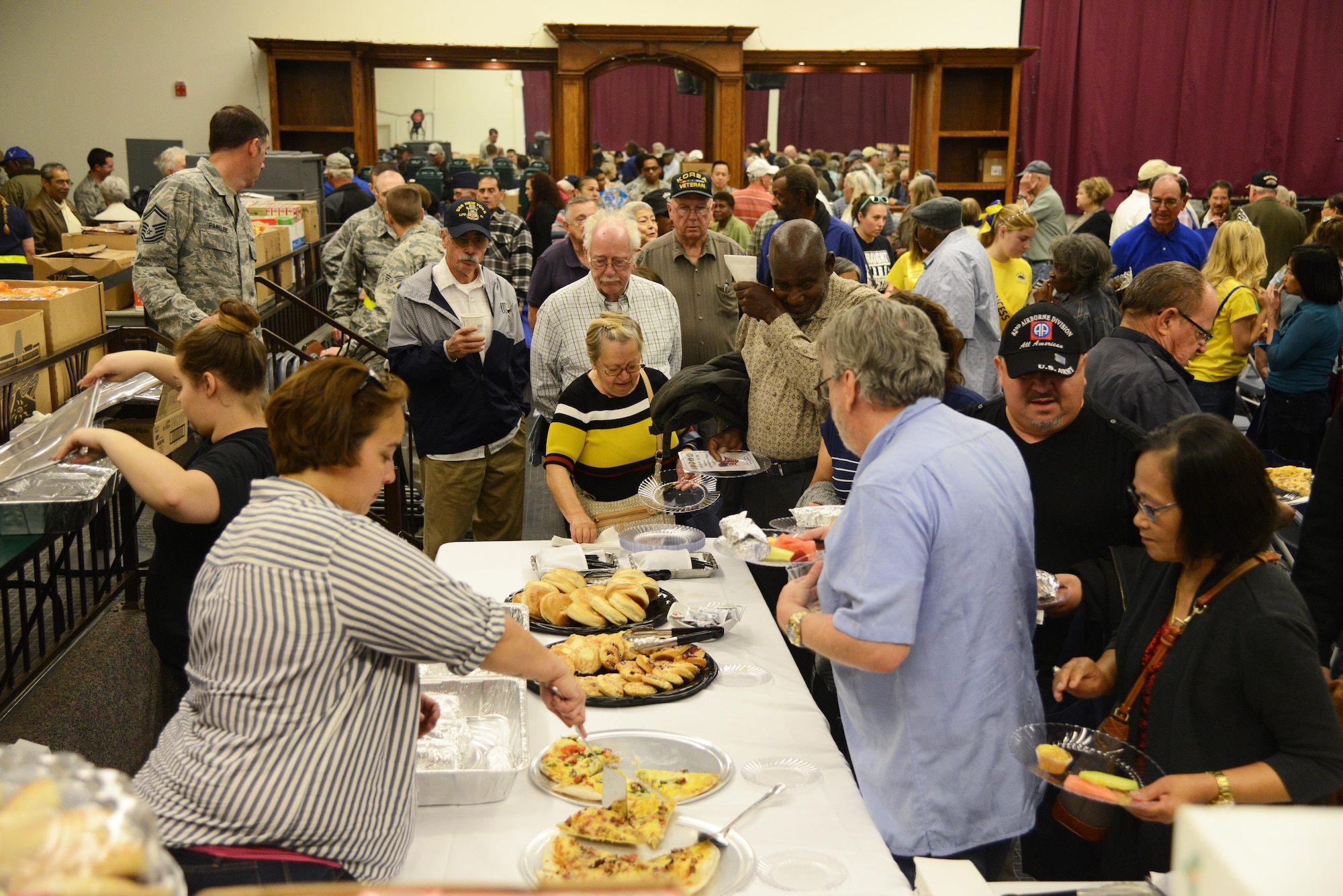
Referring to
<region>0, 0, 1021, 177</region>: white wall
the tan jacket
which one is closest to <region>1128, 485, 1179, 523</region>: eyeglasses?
the tan jacket

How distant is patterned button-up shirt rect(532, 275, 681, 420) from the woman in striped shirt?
2.46 metres

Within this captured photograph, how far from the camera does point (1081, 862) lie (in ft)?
7.34

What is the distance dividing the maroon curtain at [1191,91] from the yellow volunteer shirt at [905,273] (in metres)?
7.61

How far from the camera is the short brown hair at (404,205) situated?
5.74 metres

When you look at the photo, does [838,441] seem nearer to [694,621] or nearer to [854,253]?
[694,621]

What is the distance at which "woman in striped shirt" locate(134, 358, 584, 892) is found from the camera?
4.73 feet

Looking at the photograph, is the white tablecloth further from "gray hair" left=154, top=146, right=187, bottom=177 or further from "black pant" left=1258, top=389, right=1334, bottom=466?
"gray hair" left=154, top=146, right=187, bottom=177

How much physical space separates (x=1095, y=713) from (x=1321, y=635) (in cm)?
52

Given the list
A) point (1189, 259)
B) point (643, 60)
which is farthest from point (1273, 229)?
point (643, 60)

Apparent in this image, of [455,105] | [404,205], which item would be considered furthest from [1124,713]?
[455,105]

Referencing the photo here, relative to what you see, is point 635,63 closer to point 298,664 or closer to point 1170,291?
point 1170,291

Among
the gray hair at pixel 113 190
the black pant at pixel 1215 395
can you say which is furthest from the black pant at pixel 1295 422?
the gray hair at pixel 113 190

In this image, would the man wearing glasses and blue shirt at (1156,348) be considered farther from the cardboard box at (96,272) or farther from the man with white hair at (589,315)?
the cardboard box at (96,272)

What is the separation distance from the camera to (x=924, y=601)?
1819 mm
